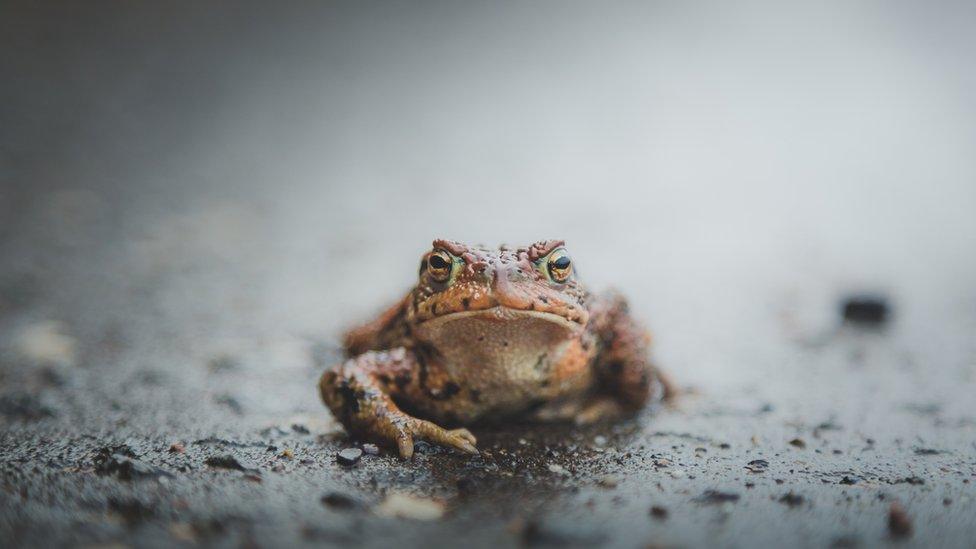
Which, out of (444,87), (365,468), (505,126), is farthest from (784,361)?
(444,87)

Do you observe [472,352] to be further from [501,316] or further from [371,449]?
[371,449]

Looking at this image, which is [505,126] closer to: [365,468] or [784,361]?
[784,361]

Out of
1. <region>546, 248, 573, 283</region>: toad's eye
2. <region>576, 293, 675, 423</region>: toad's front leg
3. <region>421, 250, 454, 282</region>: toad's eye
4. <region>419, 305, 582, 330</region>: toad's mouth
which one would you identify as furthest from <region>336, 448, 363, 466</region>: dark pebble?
<region>576, 293, 675, 423</region>: toad's front leg

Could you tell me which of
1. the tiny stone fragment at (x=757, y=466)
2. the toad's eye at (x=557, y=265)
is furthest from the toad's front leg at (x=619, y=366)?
the tiny stone fragment at (x=757, y=466)

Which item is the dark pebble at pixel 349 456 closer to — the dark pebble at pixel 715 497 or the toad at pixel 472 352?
the toad at pixel 472 352

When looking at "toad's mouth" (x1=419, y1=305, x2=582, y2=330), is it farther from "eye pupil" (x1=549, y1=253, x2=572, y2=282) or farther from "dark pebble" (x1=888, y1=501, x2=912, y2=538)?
"dark pebble" (x1=888, y1=501, x2=912, y2=538)
